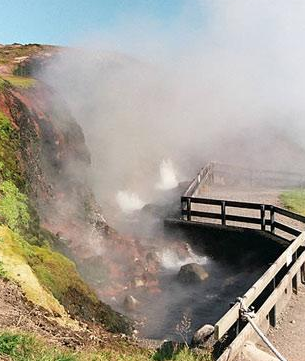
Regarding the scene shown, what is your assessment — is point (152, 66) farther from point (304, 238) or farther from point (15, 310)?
point (15, 310)

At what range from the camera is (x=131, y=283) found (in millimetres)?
17453

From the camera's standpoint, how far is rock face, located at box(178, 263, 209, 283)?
59.9 feet

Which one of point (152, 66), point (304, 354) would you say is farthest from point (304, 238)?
point (152, 66)

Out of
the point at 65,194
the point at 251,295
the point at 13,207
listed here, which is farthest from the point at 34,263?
the point at 65,194

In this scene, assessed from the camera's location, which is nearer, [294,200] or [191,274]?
[191,274]

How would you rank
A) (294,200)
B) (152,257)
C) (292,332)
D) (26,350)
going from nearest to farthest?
(26,350) < (292,332) < (152,257) < (294,200)

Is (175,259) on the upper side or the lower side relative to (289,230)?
lower

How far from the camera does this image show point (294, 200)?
24.7 metres

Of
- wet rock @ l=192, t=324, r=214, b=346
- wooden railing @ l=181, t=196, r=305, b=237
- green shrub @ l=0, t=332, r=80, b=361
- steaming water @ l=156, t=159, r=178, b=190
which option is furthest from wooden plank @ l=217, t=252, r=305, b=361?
steaming water @ l=156, t=159, r=178, b=190

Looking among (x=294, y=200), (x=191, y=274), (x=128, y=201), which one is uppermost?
(x=294, y=200)

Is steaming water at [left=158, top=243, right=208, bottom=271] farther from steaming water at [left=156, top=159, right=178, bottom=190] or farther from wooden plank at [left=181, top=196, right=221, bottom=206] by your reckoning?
steaming water at [left=156, top=159, right=178, bottom=190]

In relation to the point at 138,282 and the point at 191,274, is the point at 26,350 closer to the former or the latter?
the point at 138,282

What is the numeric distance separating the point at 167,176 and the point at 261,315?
112ft

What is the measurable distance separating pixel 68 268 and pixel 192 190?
48.6 feet
